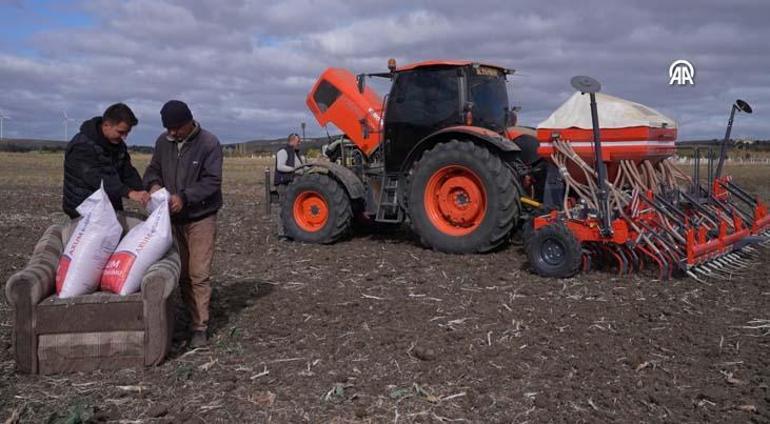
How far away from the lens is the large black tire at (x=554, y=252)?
704 centimetres

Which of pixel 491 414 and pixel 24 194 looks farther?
pixel 24 194

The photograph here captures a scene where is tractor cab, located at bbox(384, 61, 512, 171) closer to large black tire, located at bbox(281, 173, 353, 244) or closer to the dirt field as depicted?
large black tire, located at bbox(281, 173, 353, 244)

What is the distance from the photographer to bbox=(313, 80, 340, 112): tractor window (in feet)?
33.4

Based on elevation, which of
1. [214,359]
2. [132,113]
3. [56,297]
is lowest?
[214,359]

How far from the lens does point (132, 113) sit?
5066 millimetres

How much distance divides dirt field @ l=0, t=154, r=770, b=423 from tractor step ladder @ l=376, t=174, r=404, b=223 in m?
1.30

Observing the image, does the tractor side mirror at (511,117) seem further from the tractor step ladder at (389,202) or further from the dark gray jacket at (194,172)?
the dark gray jacket at (194,172)

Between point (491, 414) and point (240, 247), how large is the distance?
19.7ft

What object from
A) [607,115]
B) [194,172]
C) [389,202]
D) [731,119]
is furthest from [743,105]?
[194,172]

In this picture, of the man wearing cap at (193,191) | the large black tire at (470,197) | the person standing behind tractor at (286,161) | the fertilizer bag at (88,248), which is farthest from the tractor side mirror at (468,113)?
the fertilizer bag at (88,248)

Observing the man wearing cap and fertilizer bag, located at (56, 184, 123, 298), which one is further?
the man wearing cap

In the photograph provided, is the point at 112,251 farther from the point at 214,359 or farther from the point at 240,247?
the point at 240,247

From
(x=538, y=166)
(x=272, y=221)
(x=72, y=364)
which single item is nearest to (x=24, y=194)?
(x=272, y=221)

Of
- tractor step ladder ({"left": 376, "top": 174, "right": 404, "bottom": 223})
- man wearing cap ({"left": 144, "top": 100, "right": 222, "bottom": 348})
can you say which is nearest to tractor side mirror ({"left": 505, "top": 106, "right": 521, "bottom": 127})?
tractor step ladder ({"left": 376, "top": 174, "right": 404, "bottom": 223})
